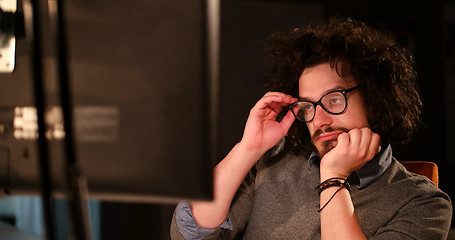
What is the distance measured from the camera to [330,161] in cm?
122

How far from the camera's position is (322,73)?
1.37 meters

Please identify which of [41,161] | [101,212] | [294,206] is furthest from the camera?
[101,212]

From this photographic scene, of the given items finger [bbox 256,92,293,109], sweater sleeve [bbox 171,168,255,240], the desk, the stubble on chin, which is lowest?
the desk

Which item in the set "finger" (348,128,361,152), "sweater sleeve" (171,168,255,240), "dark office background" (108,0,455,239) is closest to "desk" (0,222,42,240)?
"dark office background" (108,0,455,239)

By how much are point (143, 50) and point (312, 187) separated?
2.85 ft

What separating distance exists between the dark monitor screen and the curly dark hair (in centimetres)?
82

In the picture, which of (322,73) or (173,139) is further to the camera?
(322,73)

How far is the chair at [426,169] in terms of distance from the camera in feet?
4.57

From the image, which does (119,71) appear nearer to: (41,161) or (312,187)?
(41,161)

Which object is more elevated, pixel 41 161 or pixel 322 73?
pixel 322 73

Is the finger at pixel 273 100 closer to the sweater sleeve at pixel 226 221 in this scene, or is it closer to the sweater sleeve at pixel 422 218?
the sweater sleeve at pixel 226 221

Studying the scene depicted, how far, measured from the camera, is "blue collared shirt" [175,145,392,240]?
4.15 ft

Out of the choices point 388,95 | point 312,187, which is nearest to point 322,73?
point 388,95

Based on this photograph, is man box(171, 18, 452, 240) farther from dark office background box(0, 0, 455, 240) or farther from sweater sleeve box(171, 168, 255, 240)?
dark office background box(0, 0, 455, 240)
